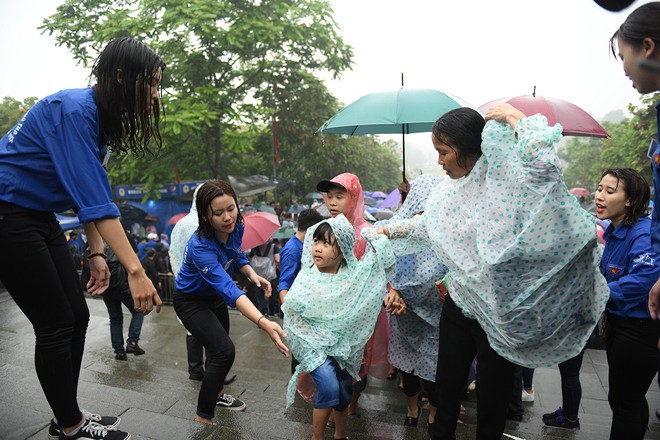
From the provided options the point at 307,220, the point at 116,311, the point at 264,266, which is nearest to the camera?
the point at 307,220

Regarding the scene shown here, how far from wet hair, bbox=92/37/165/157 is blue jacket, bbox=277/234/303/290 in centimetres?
Result: 198

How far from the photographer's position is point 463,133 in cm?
220

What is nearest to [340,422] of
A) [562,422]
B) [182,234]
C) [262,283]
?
[262,283]

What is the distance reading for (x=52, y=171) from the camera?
189 cm

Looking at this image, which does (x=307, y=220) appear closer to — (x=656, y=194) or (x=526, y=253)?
(x=526, y=253)

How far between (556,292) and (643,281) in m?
1.01

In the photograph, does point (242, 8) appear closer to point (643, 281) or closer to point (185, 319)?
point (185, 319)

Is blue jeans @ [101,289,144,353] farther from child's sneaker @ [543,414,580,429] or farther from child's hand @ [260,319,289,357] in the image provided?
child's sneaker @ [543,414,580,429]

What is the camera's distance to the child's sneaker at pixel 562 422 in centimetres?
348

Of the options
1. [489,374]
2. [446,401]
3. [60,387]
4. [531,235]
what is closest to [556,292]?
[531,235]

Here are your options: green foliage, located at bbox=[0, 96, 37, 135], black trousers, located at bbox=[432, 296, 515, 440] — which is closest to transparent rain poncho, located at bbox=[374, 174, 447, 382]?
black trousers, located at bbox=[432, 296, 515, 440]

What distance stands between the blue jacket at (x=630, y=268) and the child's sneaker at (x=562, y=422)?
1.39 meters

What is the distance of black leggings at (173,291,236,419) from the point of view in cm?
291

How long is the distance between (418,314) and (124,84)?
2.41 m
